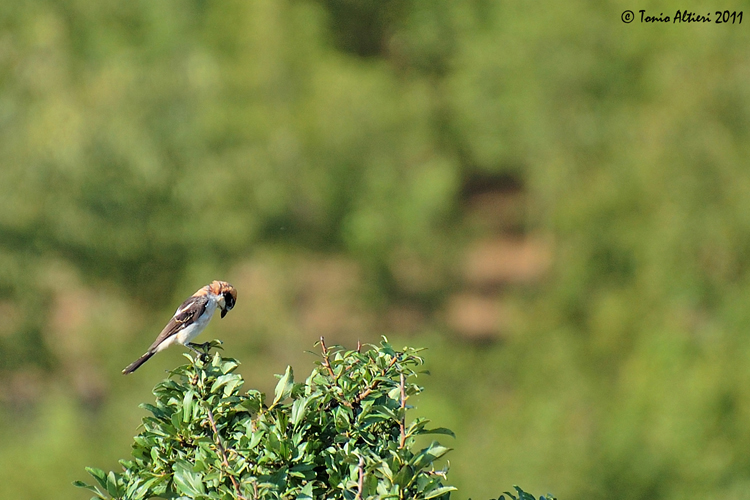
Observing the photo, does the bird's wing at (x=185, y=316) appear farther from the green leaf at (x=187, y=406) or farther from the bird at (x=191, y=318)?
the green leaf at (x=187, y=406)

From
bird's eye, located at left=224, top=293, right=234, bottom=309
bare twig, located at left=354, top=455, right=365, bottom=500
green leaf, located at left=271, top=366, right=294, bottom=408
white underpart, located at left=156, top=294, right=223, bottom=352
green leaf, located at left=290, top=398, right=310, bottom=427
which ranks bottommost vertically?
bare twig, located at left=354, top=455, right=365, bottom=500

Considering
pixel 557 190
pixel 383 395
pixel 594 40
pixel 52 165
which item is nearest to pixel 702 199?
pixel 557 190

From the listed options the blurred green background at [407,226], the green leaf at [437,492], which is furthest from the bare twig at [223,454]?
the blurred green background at [407,226]

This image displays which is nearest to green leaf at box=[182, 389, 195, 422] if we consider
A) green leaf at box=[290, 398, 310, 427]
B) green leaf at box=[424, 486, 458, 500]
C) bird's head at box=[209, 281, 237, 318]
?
green leaf at box=[290, 398, 310, 427]

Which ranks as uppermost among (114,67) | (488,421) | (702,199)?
(114,67)

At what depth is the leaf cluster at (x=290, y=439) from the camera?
3.38 metres

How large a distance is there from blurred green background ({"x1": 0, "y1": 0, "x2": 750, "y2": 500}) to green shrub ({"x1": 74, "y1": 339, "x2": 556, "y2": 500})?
51.3ft

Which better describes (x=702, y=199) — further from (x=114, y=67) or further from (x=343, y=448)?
(x=343, y=448)

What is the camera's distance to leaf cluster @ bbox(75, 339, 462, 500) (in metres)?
3.38

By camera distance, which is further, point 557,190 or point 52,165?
point 557,190

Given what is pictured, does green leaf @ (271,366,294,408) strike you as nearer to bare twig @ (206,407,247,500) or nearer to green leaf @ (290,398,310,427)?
green leaf @ (290,398,310,427)

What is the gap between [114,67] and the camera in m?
25.4

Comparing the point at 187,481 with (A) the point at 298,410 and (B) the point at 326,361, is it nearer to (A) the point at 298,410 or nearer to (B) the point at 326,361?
(A) the point at 298,410

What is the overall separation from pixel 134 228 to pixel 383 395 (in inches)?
870
